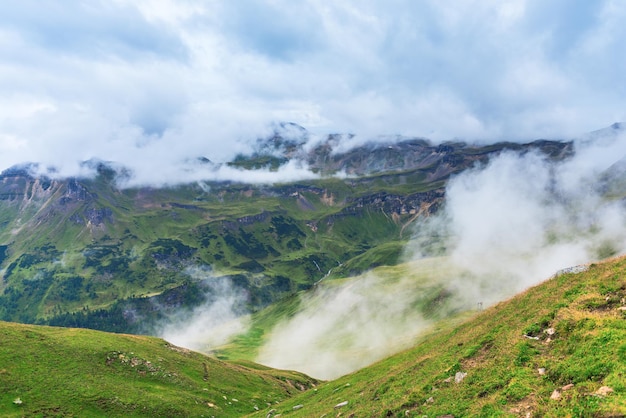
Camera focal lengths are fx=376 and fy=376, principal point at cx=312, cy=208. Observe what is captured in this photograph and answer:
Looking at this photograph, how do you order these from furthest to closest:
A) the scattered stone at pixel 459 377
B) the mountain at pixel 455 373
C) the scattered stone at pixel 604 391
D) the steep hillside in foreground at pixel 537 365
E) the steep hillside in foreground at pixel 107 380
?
the steep hillside in foreground at pixel 107 380, the scattered stone at pixel 459 377, the mountain at pixel 455 373, the steep hillside in foreground at pixel 537 365, the scattered stone at pixel 604 391

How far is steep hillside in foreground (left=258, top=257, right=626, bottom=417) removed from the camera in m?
22.4

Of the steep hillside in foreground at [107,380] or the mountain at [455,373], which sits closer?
the mountain at [455,373]

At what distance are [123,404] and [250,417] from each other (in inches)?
918

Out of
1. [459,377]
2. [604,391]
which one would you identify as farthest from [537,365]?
[459,377]

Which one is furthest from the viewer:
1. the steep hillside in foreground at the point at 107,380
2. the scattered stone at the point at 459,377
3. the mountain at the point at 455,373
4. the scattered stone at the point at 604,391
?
the steep hillside in foreground at the point at 107,380

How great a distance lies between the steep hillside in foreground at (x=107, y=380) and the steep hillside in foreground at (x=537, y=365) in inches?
1859

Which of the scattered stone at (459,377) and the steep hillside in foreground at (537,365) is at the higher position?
the steep hillside in foreground at (537,365)

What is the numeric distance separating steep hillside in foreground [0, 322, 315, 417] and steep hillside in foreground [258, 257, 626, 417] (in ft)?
155

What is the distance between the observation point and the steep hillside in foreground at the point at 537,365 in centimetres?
2241

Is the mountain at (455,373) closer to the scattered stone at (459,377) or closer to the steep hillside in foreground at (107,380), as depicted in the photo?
the scattered stone at (459,377)

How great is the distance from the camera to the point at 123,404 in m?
68.8

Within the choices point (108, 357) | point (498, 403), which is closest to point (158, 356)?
→ point (108, 357)

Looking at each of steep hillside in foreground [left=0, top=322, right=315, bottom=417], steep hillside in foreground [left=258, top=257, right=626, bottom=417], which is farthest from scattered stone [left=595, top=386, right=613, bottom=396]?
steep hillside in foreground [left=0, top=322, right=315, bottom=417]

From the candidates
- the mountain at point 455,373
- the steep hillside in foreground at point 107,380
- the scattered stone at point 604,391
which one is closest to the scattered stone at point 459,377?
the mountain at point 455,373
